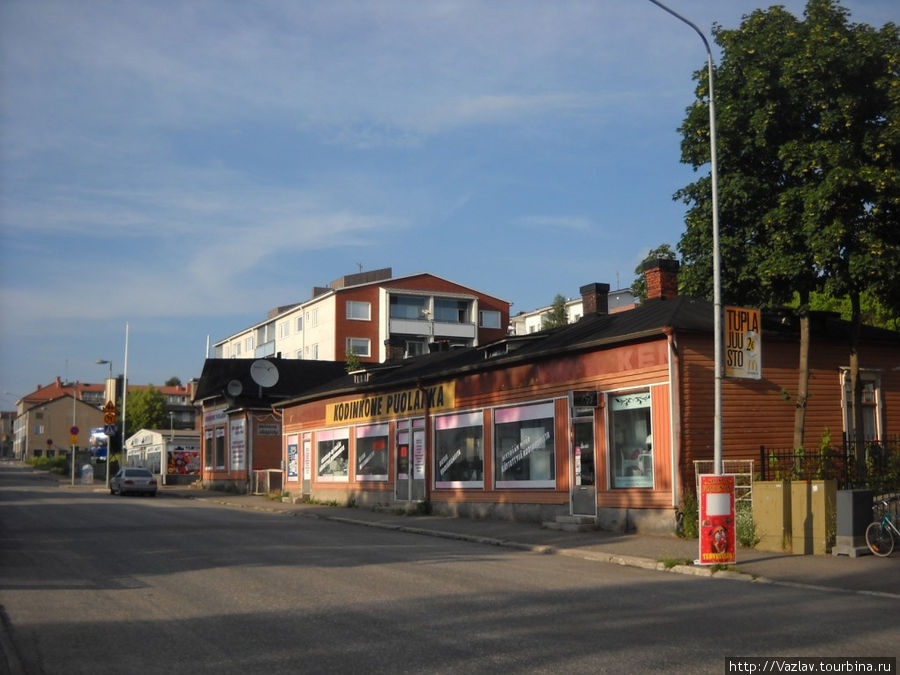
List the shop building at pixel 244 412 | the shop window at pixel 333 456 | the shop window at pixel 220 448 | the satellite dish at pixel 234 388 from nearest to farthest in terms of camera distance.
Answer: the shop window at pixel 333 456 → the shop building at pixel 244 412 → the satellite dish at pixel 234 388 → the shop window at pixel 220 448

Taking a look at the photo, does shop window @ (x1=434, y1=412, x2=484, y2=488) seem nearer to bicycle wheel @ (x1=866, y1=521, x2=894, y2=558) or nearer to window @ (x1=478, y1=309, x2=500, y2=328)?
bicycle wheel @ (x1=866, y1=521, x2=894, y2=558)

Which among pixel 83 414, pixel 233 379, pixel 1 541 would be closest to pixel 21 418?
pixel 83 414

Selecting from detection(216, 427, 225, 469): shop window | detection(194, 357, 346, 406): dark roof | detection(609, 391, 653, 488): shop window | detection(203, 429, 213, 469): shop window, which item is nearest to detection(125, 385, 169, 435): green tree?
detection(194, 357, 346, 406): dark roof

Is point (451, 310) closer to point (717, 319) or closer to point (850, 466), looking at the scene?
point (850, 466)

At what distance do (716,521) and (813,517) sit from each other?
2.76 m

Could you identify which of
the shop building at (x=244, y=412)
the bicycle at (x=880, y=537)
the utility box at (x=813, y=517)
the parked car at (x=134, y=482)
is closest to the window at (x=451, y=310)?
the shop building at (x=244, y=412)

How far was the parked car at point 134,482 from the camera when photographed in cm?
4462

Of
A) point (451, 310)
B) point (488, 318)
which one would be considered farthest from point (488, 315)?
point (451, 310)

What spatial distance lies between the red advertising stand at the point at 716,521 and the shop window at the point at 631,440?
213 inches

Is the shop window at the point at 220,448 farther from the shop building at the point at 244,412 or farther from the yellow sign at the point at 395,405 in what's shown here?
the yellow sign at the point at 395,405

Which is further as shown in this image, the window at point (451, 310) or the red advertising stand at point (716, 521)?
the window at point (451, 310)

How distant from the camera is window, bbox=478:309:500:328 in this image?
260 feet

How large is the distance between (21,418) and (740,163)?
499ft

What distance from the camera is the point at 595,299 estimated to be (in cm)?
2936
